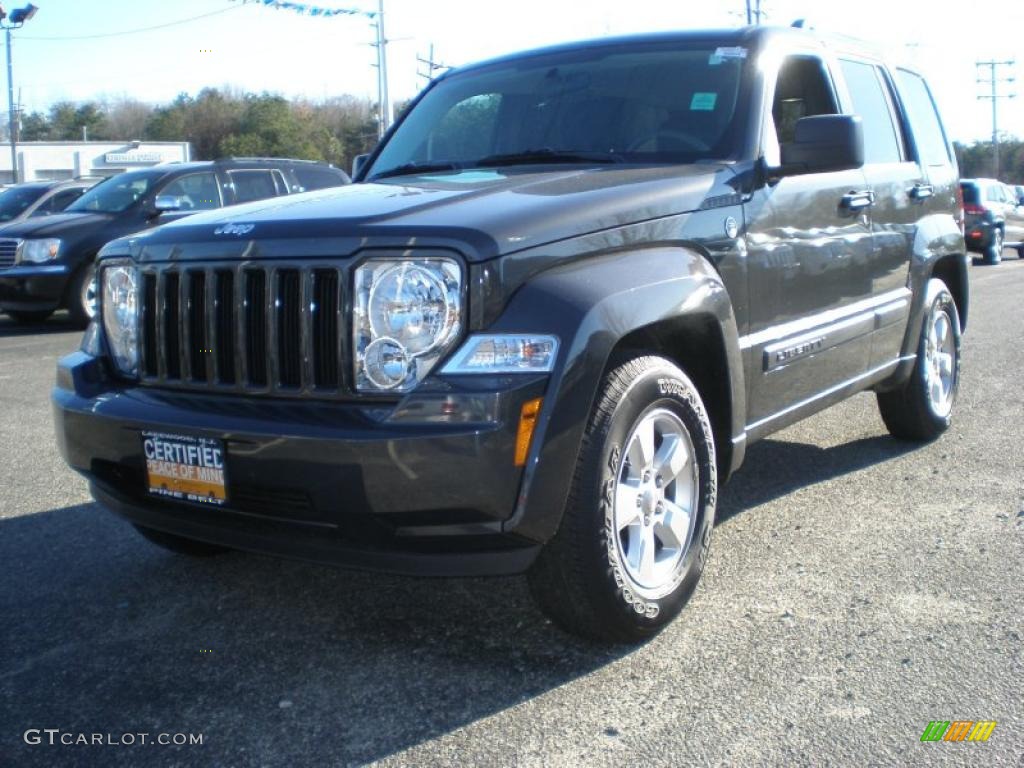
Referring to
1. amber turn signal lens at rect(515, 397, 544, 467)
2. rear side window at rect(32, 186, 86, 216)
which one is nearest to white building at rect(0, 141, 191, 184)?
rear side window at rect(32, 186, 86, 216)

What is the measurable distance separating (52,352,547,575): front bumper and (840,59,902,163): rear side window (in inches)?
115

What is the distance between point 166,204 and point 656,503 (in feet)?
29.7

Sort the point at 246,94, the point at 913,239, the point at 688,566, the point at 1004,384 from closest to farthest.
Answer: the point at 688,566 < the point at 913,239 < the point at 1004,384 < the point at 246,94

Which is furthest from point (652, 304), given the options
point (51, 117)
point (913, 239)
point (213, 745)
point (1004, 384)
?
point (51, 117)

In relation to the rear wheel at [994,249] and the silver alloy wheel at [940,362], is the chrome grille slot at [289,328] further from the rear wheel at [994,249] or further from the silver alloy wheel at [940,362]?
the rear wheel at [994,249]

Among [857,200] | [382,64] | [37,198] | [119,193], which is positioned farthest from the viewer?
[382,64]

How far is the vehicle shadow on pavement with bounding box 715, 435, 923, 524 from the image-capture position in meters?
4.82

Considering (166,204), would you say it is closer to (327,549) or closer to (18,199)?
(18,199)

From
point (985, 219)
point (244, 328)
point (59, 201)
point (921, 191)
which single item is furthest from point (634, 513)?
point (985, 219)

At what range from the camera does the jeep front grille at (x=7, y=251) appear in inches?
465

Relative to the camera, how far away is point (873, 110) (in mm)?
5145

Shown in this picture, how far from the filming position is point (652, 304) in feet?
10.5

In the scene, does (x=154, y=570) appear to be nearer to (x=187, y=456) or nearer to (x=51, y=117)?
(x=187, y=456)

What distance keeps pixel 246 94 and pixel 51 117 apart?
56.6 ft
